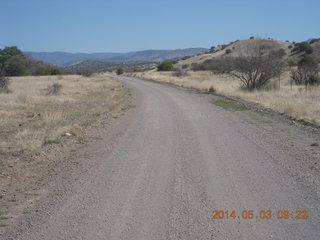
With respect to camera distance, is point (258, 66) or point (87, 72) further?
point (87, 72)

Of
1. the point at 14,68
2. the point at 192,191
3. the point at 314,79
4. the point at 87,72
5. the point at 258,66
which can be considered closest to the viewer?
the point at 192,191

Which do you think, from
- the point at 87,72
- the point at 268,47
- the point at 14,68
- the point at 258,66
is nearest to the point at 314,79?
the point at 268,47

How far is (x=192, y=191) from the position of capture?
5758 millimetres

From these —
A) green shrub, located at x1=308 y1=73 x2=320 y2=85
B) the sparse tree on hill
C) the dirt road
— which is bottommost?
green shrub, located at x1=308 y1=73 x2=320 y2=85

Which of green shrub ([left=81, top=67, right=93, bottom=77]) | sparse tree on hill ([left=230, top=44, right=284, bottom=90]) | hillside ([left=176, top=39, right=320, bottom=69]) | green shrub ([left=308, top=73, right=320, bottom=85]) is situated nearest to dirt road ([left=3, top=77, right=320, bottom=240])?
sparse tree on hill ([left=230, top=44, right=284, bottom=90])

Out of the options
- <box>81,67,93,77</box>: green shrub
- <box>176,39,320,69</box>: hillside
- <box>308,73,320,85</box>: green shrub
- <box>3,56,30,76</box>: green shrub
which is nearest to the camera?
<box>308,73,320,85</box>: green shrub

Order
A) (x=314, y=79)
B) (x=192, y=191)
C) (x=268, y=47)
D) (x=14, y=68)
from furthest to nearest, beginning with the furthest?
(x=14, y=68)
(x=268, y=47)
(x=314, y=79)
(x=192, y=191)

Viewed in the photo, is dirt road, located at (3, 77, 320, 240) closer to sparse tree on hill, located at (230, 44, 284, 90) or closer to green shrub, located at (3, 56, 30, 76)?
sparse tree on hill, located at (230, 44, 284, 90)

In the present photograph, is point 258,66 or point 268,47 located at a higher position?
point 268,47

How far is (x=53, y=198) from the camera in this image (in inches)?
219

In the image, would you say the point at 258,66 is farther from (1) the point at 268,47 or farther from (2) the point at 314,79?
(2) the point at 314,79

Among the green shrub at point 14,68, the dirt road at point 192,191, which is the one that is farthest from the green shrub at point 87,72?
the dirt road at point 192,191

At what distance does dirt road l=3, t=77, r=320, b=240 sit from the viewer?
438 cm

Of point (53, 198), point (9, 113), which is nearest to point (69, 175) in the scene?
point (53, 198)
